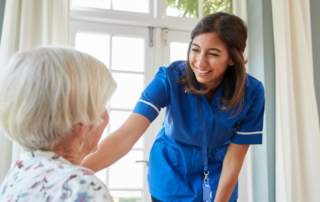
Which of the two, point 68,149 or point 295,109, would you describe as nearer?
point 68,149

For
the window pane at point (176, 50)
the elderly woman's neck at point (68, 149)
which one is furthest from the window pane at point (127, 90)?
the elderly woman's neck at point (68, 149)

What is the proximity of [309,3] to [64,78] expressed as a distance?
8.78 ft

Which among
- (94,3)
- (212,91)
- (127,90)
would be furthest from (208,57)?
(94,3)

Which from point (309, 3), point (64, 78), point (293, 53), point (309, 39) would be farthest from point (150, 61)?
point (64, 78)

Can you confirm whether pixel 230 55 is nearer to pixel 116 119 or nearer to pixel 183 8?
pixel 116 119

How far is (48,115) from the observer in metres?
0.67

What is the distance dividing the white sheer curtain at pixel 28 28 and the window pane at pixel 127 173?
781 mm

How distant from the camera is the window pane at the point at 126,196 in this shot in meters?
2.35

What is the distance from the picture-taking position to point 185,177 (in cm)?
138

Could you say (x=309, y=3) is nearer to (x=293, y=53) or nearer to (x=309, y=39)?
(x=309, y=39)

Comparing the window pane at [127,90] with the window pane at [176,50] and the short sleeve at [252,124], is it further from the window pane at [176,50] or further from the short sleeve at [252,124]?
the short sleeve at [252,124]

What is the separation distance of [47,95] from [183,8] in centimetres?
217

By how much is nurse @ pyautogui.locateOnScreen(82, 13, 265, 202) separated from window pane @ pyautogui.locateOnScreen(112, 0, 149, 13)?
1.23 meters

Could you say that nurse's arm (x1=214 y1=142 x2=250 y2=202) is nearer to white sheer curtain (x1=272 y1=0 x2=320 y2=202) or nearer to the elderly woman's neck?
the elderly woman's neck
